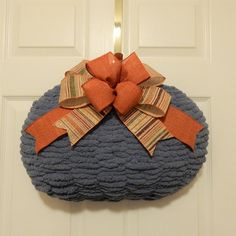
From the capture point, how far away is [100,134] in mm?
584

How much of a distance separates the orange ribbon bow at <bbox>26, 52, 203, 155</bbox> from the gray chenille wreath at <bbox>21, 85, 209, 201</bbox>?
0.01 m

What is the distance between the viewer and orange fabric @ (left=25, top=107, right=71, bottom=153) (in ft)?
1.92

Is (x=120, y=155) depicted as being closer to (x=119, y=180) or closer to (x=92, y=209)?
(x=119, y=180)

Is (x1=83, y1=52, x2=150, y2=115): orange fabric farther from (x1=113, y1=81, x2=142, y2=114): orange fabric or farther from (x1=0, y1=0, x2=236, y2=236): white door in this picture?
(x1=0, y1=0, x2=236, y2=236): white door

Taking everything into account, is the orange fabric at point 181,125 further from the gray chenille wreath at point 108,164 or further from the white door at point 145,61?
the white door at point 145,61

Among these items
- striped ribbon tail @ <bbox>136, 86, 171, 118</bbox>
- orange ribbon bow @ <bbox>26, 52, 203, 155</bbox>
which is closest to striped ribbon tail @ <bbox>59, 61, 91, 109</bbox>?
orange ribbon bow @ <bbox>26, 52, 203, 155</bbox>

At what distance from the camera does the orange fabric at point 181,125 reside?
595 mm

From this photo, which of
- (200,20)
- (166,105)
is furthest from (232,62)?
(166,105)

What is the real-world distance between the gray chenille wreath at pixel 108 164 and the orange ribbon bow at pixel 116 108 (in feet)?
0.05

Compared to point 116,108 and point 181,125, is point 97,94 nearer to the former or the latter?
point 116,108

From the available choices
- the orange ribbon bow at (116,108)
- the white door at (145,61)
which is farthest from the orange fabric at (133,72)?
the white door at (145,61)

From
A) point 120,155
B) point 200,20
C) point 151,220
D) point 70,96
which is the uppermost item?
point 200,20

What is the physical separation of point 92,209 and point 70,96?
0.25m

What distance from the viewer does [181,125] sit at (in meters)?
0.60
